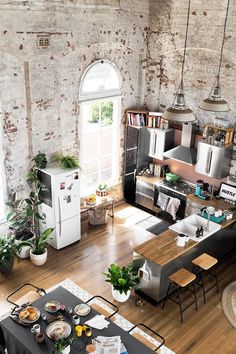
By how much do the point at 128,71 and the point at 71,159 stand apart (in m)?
2.68

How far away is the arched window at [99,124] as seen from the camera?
8484 millimetres

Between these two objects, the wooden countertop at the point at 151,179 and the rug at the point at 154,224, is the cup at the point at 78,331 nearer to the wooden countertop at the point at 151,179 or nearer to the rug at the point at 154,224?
the rug at the point at 154,224

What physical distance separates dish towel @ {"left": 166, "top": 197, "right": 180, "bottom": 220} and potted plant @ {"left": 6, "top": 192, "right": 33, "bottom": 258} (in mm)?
3136

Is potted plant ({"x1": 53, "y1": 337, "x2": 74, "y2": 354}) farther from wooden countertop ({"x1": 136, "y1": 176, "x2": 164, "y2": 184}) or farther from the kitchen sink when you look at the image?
wooden countertop ({"x1": 136, "y1": 176, "x2": 164, "y2": 184})

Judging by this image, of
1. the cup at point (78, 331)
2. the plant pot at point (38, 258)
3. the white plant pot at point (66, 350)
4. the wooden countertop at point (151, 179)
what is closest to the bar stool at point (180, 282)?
the cup at point (78, 331)

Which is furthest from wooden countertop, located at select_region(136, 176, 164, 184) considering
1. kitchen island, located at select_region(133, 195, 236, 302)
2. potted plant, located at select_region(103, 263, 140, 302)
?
potted plant, located at select_region(103, 263, 140, 302)

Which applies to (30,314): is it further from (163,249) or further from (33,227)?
(33,227)

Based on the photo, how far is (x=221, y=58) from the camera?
315 inches

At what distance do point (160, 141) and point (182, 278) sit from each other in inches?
145

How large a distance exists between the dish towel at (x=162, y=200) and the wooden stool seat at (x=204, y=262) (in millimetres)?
2402

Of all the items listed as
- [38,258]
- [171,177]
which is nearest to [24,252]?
[38,258]

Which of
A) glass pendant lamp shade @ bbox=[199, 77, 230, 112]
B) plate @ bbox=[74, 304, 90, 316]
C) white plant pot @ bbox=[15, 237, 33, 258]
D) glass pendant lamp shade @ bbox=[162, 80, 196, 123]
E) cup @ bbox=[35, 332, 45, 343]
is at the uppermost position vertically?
glass pendant lamp shade @ bbox=[199, 77, 230, 112]

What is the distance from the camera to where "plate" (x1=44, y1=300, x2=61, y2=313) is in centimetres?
529

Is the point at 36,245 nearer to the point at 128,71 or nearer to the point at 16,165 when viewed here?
the point at 16,165
